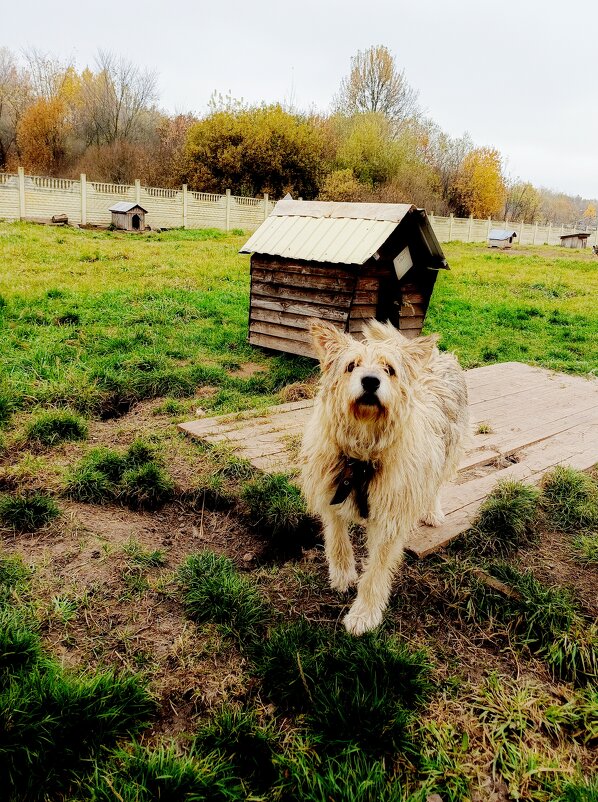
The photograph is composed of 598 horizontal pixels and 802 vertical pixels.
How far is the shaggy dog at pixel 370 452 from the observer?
273cm

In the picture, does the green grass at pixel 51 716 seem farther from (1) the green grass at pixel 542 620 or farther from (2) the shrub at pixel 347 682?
(1) the green grass at pixel 542 620

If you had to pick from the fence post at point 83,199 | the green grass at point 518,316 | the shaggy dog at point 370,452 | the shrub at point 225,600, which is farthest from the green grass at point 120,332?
the fence post at point 83,199

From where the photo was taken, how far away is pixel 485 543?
368cm

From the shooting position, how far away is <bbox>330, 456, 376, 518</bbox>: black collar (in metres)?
2.96

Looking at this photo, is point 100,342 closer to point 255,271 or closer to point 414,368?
point 255,271

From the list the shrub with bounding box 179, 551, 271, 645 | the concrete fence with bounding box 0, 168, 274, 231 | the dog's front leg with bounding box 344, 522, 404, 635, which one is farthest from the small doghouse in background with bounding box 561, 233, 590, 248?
the shrub with bounding box 179, 551, 271, 645

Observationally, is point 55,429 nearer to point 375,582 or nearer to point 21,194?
point 375,582

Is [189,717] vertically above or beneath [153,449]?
beneath

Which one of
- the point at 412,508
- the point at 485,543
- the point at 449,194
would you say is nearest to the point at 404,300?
the point at 485,543

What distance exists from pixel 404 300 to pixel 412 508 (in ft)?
16.7

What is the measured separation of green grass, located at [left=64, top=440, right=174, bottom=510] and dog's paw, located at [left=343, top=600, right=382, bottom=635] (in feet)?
5.79

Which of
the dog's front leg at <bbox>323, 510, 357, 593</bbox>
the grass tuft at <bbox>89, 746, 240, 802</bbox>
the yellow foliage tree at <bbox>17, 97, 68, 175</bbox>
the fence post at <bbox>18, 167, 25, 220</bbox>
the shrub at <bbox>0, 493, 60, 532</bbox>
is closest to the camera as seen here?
the grass tuft at <bbox>89, 746, 240, 802</bbox>

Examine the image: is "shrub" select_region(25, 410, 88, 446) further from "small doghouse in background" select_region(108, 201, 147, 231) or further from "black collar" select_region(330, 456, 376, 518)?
"small doghouse in background" select_region(108, 201, 147, 231)

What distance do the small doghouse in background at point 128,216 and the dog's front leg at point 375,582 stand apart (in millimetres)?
21197
